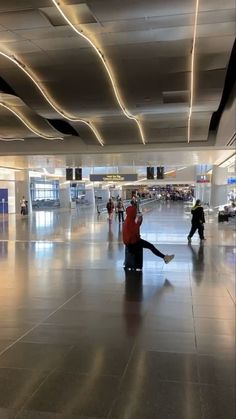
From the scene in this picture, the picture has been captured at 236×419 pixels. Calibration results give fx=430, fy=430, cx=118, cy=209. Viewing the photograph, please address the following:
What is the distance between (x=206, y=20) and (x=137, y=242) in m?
4.95

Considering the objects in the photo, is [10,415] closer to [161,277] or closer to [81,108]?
[161,277]

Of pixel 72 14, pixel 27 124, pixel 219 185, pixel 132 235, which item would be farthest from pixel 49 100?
pixel 219 185

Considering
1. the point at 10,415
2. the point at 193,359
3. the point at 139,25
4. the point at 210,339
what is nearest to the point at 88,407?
the point at 10,415

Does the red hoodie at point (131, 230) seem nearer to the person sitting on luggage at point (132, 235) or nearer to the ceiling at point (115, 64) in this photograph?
the person sitting on luggage at point (132, 235)

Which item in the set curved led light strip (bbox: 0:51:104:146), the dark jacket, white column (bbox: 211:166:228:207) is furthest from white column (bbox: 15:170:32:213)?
the dark jacket

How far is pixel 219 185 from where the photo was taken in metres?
35.3

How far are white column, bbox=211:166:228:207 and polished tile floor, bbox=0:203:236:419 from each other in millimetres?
25557

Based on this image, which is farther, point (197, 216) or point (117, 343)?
point (197, 216)

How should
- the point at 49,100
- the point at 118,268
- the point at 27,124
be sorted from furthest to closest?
the point at 27,124 < the point at 49,100 < the point at 118,268

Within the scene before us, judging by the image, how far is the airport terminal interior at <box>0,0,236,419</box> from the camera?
3.68 meters

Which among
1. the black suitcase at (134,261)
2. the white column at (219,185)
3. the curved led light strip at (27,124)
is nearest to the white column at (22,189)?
the white column at (219,185)

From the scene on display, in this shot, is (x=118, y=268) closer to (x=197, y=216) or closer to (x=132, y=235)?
(x=132, y=235)

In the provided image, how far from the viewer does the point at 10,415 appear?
10.5 feet

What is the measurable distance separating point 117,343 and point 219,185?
3180 centimetres
